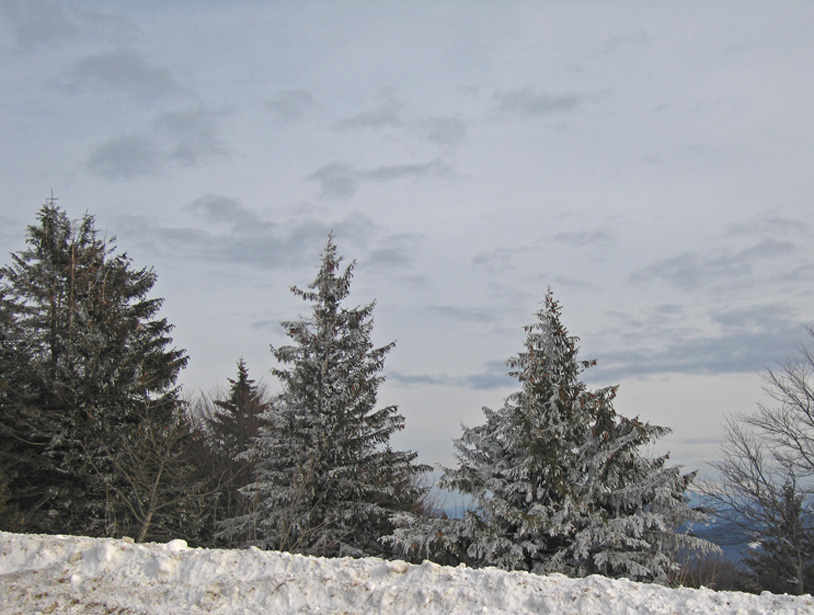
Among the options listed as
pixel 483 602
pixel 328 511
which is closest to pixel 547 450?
pixel 328 511

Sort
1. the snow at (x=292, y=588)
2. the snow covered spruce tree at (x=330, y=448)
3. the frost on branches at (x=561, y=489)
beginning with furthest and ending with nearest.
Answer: the snow covered spruce tree at (x=330, y=448)
the frost on branches at (x=561, y=489)
the snow at (x=292, y=588)

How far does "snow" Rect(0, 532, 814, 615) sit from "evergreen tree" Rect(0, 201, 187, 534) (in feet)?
30.0

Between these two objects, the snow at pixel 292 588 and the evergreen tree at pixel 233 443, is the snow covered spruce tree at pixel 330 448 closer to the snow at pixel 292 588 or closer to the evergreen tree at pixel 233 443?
the evergreen tree at pixel 233 443

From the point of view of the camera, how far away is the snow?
6.26 meters

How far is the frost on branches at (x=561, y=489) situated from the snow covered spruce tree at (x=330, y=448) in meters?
2.91

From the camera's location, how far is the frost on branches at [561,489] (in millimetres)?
12805

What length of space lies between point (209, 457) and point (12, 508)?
1482 centimetres

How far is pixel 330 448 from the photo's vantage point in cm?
1805

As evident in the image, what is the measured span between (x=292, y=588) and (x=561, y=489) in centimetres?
818

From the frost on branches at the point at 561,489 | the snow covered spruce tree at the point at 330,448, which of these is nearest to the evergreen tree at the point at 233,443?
the snow covered spruce tree at the point at 330,448

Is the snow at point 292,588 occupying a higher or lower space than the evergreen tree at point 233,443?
lower

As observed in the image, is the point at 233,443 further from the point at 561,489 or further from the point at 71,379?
the point at 561,489

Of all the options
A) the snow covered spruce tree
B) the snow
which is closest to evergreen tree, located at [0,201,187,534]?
the snow covered spruce tree

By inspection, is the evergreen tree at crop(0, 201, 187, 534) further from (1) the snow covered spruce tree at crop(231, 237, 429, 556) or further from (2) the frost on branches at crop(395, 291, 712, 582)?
(2) the frost on branches at crop(395, 291, 712, 582)
